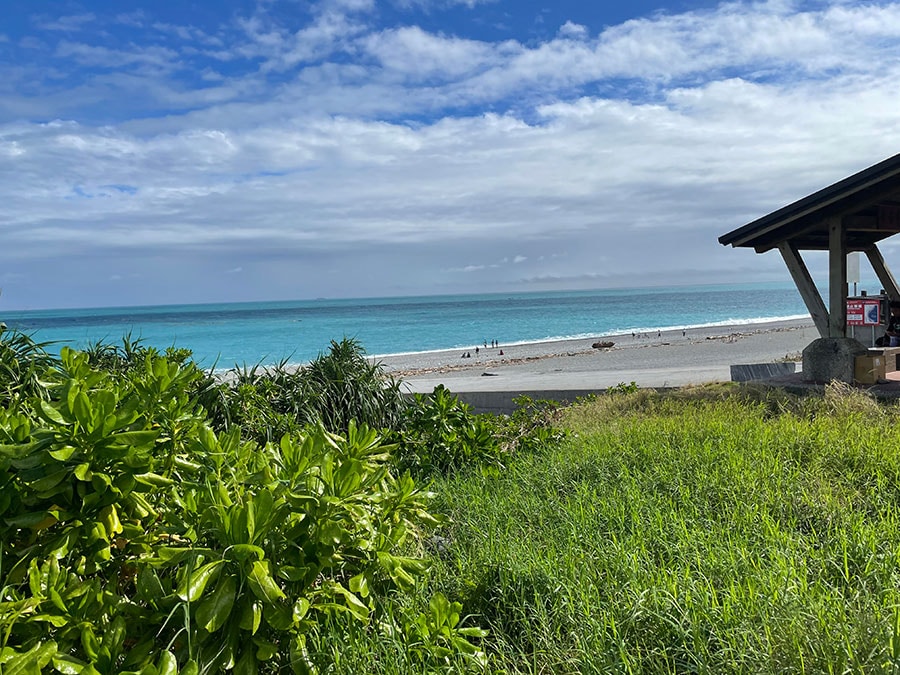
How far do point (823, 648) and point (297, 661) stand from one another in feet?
5.59

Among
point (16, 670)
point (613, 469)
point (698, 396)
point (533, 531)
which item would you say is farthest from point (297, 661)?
point (698, 396)

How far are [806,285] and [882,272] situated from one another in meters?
2.62

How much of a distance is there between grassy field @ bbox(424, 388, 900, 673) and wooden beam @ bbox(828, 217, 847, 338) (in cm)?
438

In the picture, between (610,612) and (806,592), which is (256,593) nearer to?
(610,612)

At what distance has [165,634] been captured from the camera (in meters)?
2.33

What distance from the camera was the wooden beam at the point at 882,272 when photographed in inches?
434

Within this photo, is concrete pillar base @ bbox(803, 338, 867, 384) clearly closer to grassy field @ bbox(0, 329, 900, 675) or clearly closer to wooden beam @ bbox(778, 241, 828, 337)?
wooden beam @ bbox(778, 241, 828, 337)

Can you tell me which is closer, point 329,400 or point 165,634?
point 165,634

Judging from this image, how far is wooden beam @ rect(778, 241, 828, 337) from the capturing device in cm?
952

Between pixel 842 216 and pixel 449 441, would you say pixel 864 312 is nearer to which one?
pixel 842 216

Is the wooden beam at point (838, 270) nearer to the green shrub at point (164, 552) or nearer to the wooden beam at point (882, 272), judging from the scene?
the wooden beam at point (882, 272)

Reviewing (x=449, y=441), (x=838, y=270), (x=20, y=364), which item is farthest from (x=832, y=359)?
(x=20, y=364)

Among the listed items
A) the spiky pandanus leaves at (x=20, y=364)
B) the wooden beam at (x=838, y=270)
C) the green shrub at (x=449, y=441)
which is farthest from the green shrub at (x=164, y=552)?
the wooden beam at (x=838, y=270)

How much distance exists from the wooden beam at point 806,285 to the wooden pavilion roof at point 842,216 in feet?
0.51
